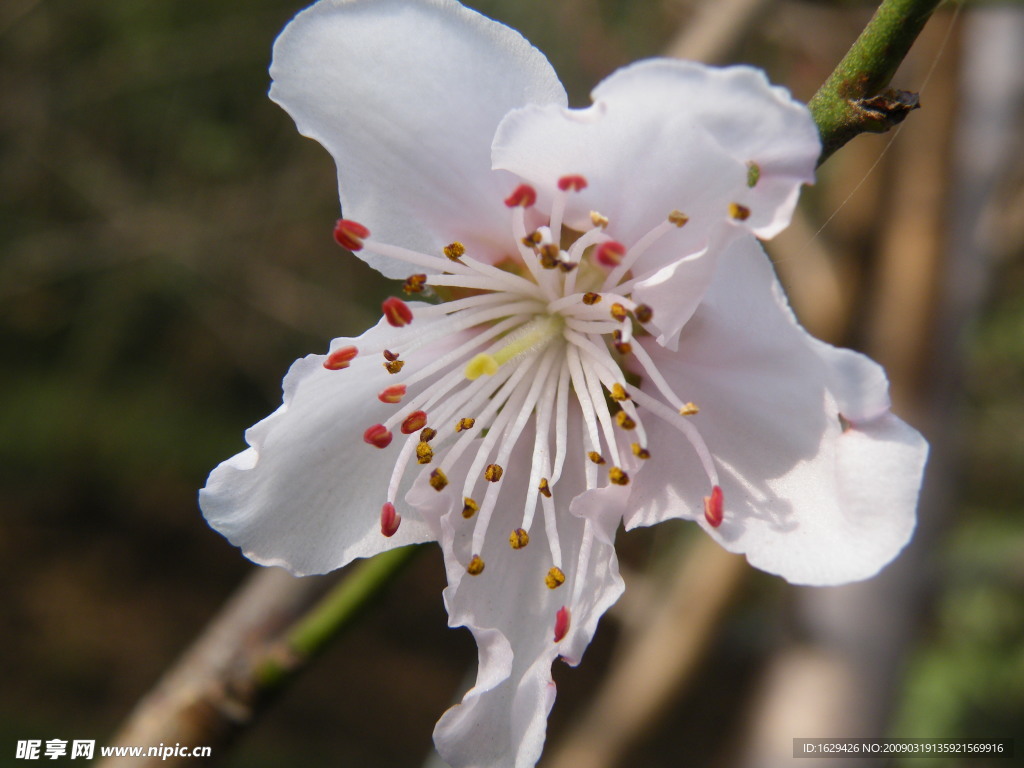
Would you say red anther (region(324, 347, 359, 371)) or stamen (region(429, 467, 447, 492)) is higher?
red anther (region(324, 347, 359, 371))

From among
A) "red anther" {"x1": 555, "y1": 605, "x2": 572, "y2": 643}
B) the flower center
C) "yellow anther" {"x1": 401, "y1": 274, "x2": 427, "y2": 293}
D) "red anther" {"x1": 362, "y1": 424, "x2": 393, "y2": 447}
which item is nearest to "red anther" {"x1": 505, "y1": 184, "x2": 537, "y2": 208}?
the flower center

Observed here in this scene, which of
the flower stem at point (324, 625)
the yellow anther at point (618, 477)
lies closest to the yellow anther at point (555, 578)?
the yellow anther at point (618, 477)

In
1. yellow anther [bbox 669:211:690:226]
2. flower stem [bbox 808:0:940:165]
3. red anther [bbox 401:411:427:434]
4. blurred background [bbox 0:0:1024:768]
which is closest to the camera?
flower stem [bbox 808:0:940:165]

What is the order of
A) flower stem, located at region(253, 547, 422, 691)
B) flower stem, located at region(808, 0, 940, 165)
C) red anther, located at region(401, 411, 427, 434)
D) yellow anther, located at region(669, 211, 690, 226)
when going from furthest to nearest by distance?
1. flower stem, located at region(253, 547, 422, 691)
2. red anther, located at region(401, 411, 427, 434)
3. yellow anther, located at region(669, 211, 690, 226)
4. flower stem, located at region(808, 0, 940, 165)

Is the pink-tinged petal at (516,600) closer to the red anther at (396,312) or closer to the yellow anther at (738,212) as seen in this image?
the red anther at (396,312)

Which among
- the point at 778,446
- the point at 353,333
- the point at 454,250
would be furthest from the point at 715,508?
the point at 353,333

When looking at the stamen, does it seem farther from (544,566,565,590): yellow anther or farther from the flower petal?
the flower petal
